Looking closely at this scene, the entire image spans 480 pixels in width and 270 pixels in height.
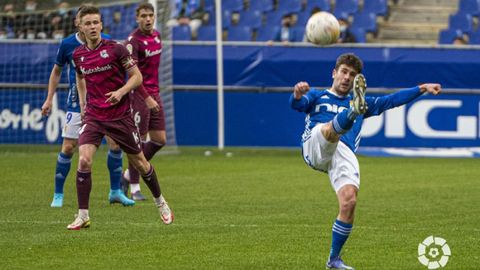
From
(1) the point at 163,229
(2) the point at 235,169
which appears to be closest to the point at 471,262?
(1) the point at 163,229

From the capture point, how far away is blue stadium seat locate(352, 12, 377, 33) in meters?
26.6

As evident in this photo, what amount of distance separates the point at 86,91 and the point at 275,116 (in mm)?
10116

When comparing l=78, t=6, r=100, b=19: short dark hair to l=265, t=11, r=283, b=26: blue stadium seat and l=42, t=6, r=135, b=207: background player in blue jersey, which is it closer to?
l=42, t=6, r=135, b=207: background player in blue jersey

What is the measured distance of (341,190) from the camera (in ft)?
29.0

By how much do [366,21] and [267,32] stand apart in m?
2.51

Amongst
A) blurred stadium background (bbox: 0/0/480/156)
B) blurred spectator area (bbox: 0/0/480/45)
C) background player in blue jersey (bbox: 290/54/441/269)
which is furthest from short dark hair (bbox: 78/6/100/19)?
blurred spectator area (bbox: 0/0/480/45)

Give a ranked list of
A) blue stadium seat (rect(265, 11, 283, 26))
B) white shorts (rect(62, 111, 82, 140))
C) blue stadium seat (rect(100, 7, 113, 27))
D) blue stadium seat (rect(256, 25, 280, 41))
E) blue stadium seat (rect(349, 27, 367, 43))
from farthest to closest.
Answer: blue stadium seat (rect(265, 11, 283, 26))
blue stadium seat (rect(256, 25, 280, 41))
blue stadium seat (rect(349, 27, 367, 43))
blue stadium seat (rect(100, 7, 113, 27))
white shorts (rect(62, 111, 82, 140))

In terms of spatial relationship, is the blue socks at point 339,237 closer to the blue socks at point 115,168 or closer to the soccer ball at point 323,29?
the soccer ball at point 323,29

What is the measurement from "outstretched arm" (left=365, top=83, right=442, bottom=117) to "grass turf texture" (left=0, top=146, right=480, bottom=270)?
1232 millimetres

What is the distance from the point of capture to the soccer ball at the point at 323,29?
35.5 ft

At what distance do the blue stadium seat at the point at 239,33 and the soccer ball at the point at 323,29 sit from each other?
49.6 ft

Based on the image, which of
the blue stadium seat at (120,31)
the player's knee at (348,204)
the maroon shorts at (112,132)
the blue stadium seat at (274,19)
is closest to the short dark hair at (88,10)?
the maroon shorts at (112,132)

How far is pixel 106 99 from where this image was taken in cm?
1132

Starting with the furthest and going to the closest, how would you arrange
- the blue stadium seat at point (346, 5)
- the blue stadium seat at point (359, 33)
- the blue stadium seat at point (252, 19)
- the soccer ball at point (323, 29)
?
the blue stadium seat at point (346, 5), the blue stadium seat at point (252, 19), the blue stadium seat at point (359, 33), the soccer ball at point (323, 29)
